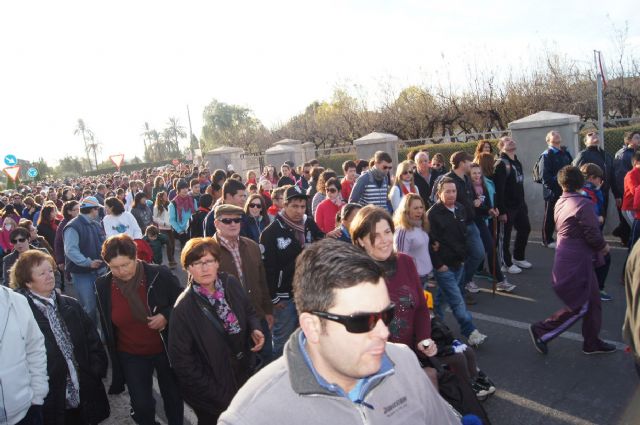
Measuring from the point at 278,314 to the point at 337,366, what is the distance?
328cm

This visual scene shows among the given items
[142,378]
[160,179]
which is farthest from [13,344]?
[160,179]

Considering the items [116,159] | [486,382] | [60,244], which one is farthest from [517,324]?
[116,159]

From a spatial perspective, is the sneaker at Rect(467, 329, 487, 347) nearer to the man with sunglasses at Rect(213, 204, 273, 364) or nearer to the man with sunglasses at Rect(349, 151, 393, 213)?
the man with sunglasses at Rect(213, 204, 273, 364)

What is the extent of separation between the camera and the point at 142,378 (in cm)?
382

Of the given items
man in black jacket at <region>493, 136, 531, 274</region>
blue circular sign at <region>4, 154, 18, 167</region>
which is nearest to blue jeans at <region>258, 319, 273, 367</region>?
man in black jacket at <region>493, 136, 531, 274</region>

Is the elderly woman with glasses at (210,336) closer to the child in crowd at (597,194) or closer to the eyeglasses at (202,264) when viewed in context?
the eyeglasses at (202,264)

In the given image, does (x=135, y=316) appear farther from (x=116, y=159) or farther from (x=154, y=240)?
(x=116, y=159)

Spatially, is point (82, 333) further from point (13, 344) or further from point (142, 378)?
point (13, 344)

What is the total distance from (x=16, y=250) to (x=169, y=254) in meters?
4.35

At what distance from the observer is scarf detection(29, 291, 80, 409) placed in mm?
3568

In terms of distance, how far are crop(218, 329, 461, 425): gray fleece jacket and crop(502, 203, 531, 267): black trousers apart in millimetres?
6296

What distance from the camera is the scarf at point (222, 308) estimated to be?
334cm

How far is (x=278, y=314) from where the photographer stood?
15.6 feet

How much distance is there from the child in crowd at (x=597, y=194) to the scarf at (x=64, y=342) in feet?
17.2
